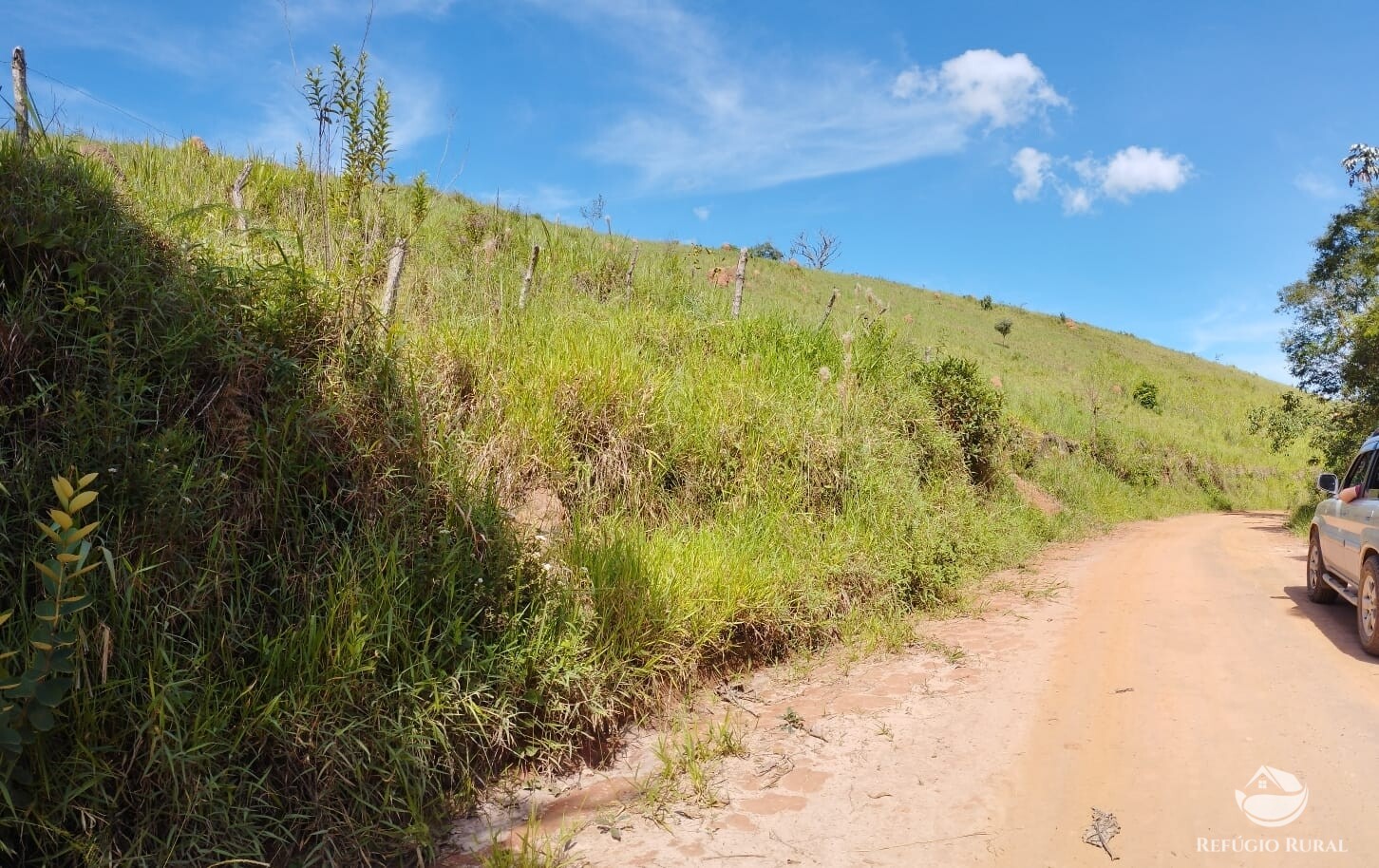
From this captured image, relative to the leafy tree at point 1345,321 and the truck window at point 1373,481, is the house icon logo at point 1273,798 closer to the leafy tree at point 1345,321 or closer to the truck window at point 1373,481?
the truck window at point 1373,481

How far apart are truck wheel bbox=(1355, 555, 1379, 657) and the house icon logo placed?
8.62ft

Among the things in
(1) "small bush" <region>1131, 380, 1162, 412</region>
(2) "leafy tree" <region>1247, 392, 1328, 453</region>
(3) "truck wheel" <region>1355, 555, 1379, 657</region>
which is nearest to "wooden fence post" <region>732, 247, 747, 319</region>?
(3) "truck wheel" <region>1355, 555, 1379, 657</region>

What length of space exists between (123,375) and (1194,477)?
2727 cm

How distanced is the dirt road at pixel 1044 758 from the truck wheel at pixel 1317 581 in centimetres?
64

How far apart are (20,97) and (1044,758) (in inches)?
288

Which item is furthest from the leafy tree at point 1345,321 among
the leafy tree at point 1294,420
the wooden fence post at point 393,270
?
the wooden fence post at point 393,270

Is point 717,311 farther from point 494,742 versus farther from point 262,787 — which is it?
point 262,787

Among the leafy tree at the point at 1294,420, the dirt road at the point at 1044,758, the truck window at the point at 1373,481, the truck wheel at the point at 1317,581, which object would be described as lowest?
the dirt road at the point at 1044,758

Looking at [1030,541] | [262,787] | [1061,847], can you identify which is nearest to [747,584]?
[1061,847]

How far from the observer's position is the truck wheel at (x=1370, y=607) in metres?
5.33

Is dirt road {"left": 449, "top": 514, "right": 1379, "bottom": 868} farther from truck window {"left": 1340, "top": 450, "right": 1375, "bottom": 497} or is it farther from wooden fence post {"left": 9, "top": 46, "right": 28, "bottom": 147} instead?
wooden fence post {"left": 9, "top": 46, "right": 28, "bottom": 147}

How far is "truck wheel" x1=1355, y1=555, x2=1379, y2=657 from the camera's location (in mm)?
5332

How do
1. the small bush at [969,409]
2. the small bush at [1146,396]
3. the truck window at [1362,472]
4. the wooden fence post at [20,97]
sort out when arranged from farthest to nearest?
the small bush at [1146,396]
the small bush at [969,409]
the truck window at [1362,472]
the wooden fence post at [20,97]

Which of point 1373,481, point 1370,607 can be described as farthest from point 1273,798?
point 1373,481
